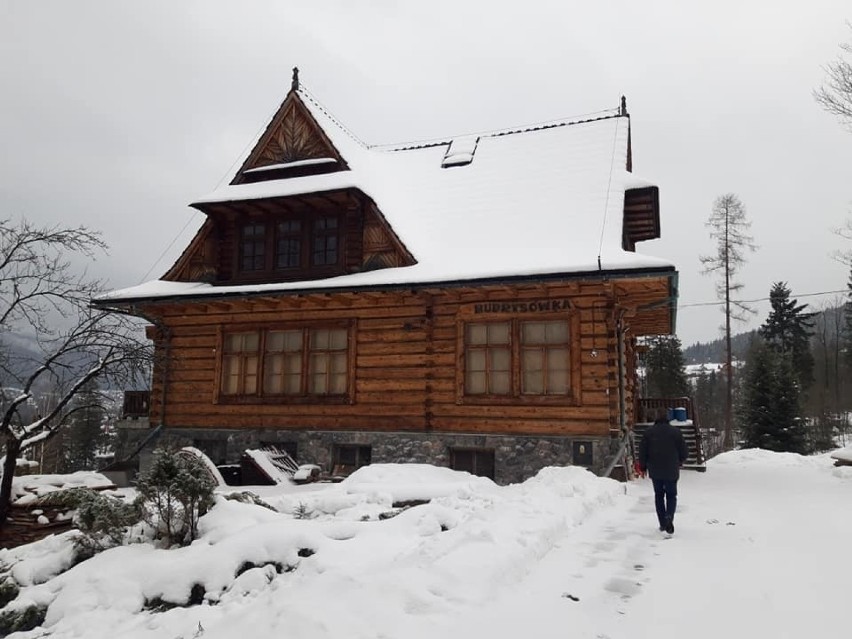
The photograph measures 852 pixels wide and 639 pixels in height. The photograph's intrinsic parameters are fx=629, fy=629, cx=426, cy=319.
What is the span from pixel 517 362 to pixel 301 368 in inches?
225

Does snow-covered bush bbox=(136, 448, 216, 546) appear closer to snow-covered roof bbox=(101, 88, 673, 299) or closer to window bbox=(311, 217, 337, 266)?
snow-covered roof bbox=(101, 88, 673, 299)

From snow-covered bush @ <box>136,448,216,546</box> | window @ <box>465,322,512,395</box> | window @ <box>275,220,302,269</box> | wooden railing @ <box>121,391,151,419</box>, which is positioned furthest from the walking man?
wooden railing @ <box>121,391,151,419</box>

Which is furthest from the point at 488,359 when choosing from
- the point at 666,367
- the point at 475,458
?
the point at 666,367

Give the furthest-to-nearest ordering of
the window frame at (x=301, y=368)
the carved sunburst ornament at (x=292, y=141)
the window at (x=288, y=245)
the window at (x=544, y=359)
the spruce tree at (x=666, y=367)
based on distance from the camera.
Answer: the spruce tree at (x=666, y=367), the carved sunburst ornament at (x=292, y=141), the window at (x=288, y=245), the window frame at (x=301, y=368), the window at (x=544, y=359)

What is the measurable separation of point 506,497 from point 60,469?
48.7 meters

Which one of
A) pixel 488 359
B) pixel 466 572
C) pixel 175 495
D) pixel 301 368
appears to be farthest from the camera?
pixel 301 368

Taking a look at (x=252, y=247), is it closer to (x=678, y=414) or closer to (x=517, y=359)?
(x=517, y=359)

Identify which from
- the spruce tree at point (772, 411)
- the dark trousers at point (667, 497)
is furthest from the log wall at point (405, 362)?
the spruce tree at point (772, 411)

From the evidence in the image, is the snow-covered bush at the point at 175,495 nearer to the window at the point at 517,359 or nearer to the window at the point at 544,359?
the window at the point at 517,359

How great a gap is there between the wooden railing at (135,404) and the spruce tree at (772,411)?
97.2ft

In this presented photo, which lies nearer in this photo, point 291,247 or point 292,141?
point 291,247

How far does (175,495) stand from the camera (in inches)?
297

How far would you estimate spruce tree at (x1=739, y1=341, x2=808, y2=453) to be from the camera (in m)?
32.8

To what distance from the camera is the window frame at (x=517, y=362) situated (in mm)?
13734
